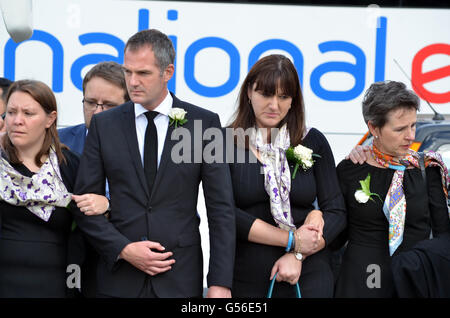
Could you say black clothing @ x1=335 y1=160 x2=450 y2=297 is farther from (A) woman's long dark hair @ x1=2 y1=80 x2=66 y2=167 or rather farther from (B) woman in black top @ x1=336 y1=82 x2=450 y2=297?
(A) woman's long dark hair @ x1=2 y1=80 x2=66 y2=167

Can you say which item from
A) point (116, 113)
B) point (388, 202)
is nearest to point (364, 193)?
point (388, 202)

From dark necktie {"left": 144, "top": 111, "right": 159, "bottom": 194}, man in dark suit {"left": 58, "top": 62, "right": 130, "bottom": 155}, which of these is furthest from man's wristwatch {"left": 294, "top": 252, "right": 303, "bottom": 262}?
man in dark suit {"left": 58, "top": 62, "right": 130, "bottom": 155}

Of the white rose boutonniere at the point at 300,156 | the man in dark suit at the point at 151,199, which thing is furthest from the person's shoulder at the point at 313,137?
the man in dark suit at the point at 151,199

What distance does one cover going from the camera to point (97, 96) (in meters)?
3.41

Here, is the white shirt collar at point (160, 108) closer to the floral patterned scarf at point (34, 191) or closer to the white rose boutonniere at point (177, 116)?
the white rose boutonniere at point (177, 116)

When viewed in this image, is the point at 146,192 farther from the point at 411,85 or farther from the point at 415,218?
the point at 411,85

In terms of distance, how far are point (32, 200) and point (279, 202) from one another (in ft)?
3.85

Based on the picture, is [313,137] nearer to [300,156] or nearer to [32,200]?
[300,156]

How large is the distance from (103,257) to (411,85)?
5.32 metres

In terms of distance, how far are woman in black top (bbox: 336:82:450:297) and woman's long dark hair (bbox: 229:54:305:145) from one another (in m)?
0.40

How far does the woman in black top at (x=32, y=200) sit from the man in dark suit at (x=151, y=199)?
0.15 m

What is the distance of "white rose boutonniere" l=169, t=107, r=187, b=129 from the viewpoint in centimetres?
268

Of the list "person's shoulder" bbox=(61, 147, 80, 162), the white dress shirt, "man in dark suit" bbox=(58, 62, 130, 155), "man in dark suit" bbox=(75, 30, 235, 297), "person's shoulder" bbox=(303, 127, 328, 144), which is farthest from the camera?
"man in dark suit" bbox=(58, 62, 130, 155)
